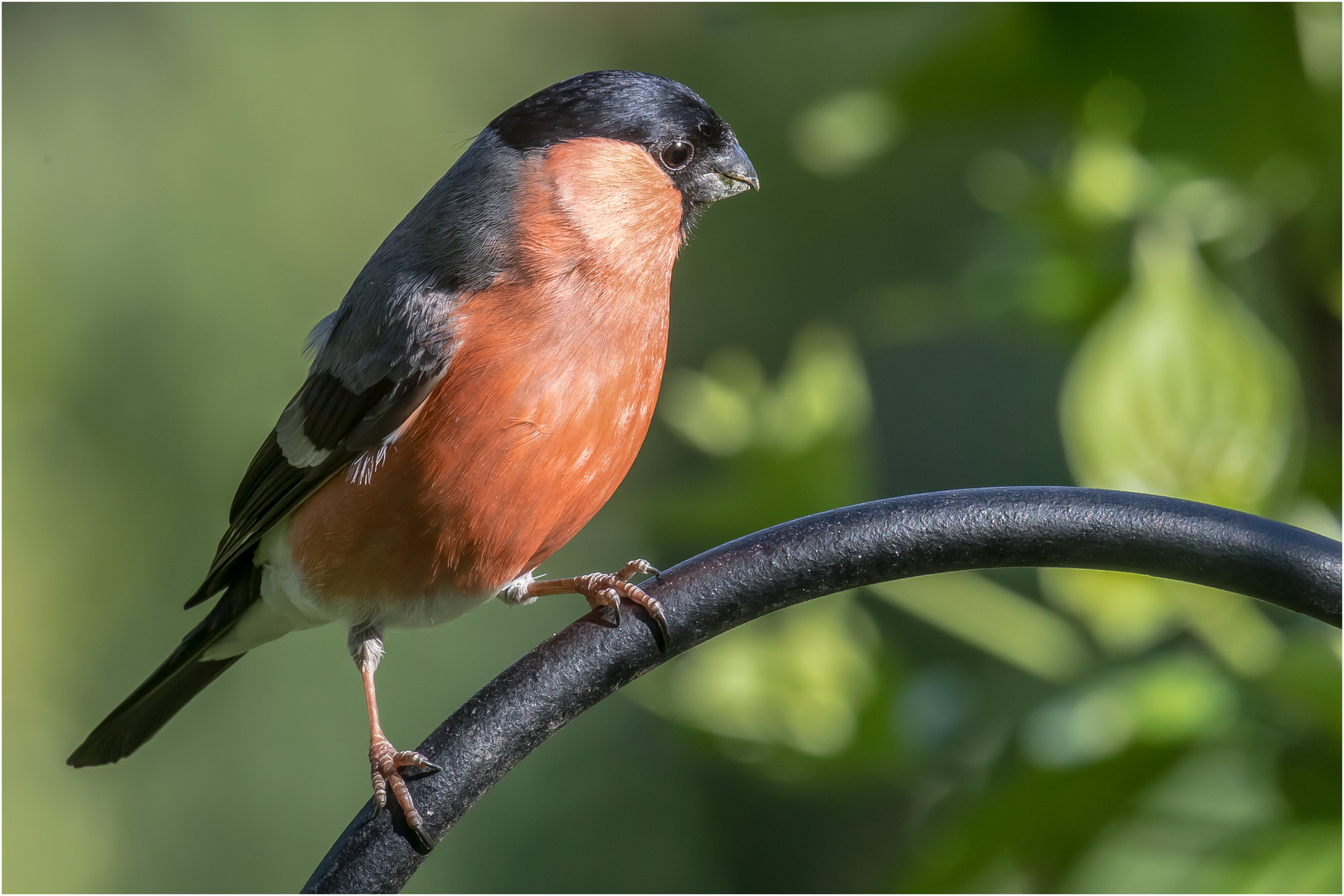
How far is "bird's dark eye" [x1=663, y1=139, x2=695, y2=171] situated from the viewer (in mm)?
2125

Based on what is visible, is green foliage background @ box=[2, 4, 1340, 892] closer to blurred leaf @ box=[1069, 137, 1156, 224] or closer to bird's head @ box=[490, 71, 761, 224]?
blurred leaf @ box=[1069, 137, 1156, 224]

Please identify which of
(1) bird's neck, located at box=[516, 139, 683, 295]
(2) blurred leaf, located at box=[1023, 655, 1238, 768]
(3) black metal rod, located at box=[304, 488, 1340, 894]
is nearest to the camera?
(3) black metal rod, located at box=[304, 488, 1340, 894]

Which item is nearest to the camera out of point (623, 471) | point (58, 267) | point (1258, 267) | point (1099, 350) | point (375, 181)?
point (1099, 350)

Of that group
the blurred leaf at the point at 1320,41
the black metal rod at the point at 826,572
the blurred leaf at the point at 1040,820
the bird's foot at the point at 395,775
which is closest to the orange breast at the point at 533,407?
the bird's foot at the point at 395,775

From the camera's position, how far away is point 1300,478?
2027 millimetres

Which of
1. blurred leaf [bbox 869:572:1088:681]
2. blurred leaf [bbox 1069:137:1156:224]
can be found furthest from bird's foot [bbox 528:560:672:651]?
blurred leaf [bbox 1069:137:1156:224]

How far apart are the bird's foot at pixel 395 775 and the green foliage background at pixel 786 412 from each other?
1.67 feet

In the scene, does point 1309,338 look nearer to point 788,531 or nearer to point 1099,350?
point 1099,350

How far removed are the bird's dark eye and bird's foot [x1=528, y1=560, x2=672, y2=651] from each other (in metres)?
0.65

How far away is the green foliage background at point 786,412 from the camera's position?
76.1 inches

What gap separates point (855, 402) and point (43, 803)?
3.12 m

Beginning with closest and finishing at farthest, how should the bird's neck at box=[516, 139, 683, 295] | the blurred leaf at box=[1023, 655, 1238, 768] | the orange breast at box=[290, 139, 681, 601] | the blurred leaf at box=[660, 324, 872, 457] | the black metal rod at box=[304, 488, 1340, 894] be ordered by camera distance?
the black metal rod at box=[304, 488, 1340, 894] < the blurred leaf at box=[1023, 655, 1238, 768] < the orange breast at box=[290, 139, 681, 601] < the bird's neck at box=[516, 139, 683, 295] < the blurred leaf at box=[660, 324, 872, 457]

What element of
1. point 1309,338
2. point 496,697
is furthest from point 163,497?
point 1309,338

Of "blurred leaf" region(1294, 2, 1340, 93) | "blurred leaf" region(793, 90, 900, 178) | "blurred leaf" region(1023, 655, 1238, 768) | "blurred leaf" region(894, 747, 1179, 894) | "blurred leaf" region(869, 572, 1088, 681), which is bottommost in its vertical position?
"blurred leaf" region(894, 747, 1179, 894)
